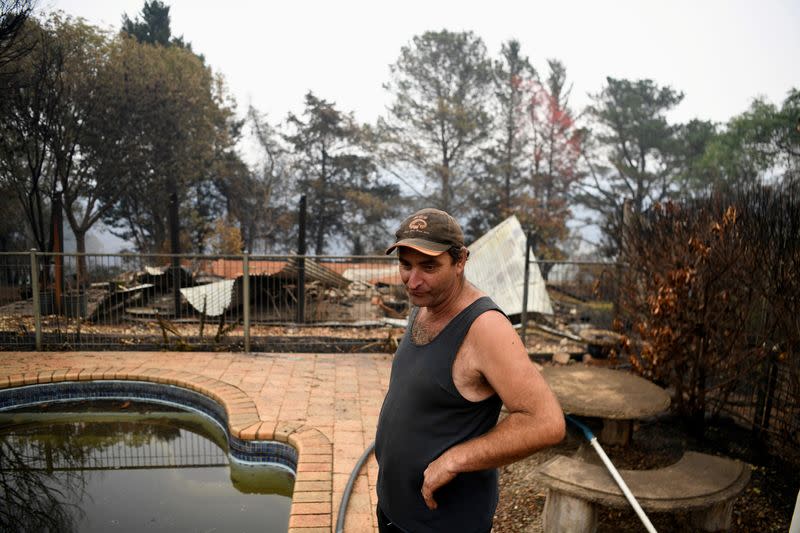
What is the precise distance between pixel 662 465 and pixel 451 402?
12.0ft

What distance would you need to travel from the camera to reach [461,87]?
27.4m

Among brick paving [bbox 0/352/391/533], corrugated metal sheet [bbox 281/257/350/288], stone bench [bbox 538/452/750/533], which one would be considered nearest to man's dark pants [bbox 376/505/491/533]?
brick paving [bbox 0/352/391/533]

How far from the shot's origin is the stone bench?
2.86 metres

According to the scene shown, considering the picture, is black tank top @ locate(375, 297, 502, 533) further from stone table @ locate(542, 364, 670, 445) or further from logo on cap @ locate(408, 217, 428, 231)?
stone table @ locate(542, 364, 670, 445)

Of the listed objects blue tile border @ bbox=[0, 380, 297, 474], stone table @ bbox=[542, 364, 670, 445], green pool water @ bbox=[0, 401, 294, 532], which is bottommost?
green pool water @ bbox=[0, 401, 294, 532]

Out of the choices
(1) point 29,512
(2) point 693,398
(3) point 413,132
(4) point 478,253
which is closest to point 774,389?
(2) point 693,398

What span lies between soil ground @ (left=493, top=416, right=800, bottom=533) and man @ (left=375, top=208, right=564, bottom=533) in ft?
5.91

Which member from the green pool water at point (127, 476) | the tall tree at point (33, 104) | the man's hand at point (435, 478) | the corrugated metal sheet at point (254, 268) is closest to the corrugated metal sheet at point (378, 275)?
the corrugated metal sheet at point (254, 268)

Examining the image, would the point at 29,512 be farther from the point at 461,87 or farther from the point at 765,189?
the point at 461,87

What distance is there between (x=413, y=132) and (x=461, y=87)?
3.65m

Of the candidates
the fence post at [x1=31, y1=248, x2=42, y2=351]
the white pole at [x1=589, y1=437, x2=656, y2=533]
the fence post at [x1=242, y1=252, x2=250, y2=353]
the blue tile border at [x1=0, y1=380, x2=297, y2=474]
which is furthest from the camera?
the fence post at [x1=242, y1=252, x2=250, y2=353]

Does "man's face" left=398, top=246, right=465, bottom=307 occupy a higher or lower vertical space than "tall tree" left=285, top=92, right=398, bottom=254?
lower

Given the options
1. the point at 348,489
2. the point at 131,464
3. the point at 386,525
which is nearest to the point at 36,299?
the point at 131,464

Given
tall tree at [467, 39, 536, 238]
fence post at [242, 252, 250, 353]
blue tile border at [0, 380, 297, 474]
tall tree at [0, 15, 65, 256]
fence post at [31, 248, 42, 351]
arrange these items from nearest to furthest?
1. blue tile border at [0, 380, 297, 474]
2. fence post at [31, 248, 42, 351]
3. fence post at [242, 252, 250, 353]
4. tall tree at [0, 15, 65, 256]
5. tall tree at [467, 39, 536, 238]
